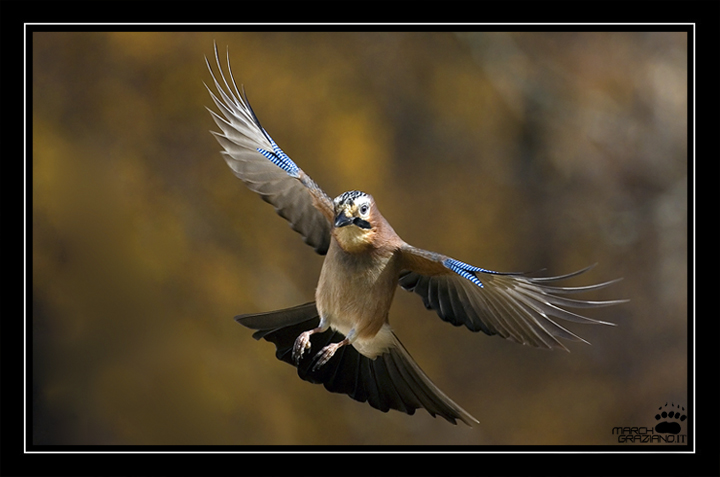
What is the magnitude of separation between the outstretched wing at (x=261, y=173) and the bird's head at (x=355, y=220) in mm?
390

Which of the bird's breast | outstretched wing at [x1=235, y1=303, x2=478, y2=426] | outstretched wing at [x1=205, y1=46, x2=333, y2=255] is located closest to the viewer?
the bird's breast

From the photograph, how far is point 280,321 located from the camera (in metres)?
2.38

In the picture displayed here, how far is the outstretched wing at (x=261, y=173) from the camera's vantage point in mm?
2455

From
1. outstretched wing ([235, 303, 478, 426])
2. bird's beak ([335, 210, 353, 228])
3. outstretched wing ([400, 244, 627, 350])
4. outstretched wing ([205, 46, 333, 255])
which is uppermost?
outstretched wing ([205, 46, 333, 255])

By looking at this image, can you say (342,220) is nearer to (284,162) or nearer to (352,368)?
(284,162)

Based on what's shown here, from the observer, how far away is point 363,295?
2092 millimetres

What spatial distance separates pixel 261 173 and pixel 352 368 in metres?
0.72

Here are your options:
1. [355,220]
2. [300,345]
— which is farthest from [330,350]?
[355,220]

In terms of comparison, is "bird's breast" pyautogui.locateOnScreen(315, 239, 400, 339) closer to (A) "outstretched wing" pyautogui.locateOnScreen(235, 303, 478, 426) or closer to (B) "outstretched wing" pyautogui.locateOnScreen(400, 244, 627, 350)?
(B) "outstretched wing" pyautogui.locateOnScreen(400, 244, 627, 350)

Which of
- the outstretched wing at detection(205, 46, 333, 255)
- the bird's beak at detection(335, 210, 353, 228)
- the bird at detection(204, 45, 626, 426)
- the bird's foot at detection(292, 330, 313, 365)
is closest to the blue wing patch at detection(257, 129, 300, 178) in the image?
the bird at detection(204, 45, 626, 426)

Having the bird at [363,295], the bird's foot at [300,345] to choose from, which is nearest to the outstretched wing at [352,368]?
the bird at [363,295]

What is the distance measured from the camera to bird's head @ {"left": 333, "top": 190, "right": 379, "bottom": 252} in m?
1.88

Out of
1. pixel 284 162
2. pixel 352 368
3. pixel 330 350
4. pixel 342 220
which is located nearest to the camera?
pixel 342 220
